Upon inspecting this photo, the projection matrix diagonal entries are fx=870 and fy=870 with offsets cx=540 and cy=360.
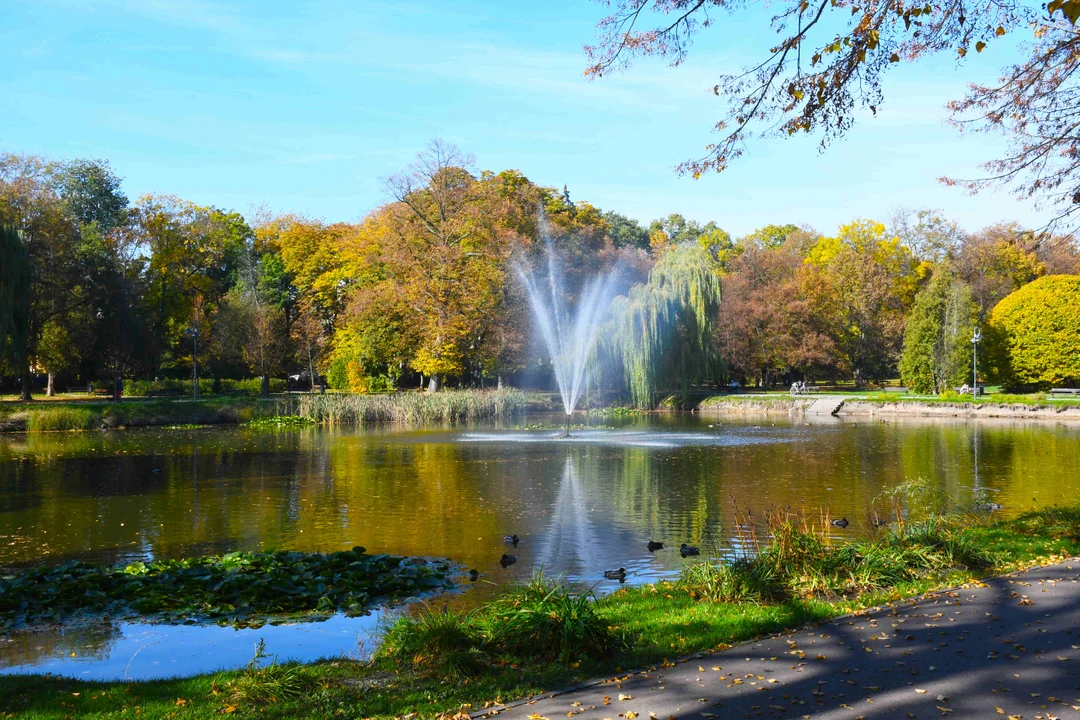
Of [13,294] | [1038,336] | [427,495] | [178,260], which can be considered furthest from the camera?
[178,260]

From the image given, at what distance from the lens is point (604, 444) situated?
2606 cm

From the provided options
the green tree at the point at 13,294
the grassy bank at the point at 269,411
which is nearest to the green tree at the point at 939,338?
the grassy bank at the point at 269,411

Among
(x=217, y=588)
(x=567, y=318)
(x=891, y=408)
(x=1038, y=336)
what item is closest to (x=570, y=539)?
(x=217, y=588)

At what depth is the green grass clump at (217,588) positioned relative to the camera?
28.4ft

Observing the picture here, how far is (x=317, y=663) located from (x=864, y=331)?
54.9 meters

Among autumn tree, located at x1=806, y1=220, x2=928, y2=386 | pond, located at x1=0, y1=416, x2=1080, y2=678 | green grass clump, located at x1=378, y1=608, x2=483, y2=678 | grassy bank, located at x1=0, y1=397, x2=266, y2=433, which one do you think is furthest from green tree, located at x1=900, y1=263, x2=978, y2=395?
green grass clump, located at x1=378, y1=608, x2=483, y2=678

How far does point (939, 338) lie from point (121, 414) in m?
38.3

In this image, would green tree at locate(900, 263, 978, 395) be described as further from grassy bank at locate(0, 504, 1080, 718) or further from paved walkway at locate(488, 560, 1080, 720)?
paved walkway at locate(488, 560, 1080, 720)

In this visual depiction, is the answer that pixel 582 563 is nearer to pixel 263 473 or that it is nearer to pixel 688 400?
pixel 263 473

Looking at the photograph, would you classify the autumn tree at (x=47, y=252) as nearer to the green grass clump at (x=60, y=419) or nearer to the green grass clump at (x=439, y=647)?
the green grass clump at (x=60, y=419)

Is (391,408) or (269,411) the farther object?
(269,411)

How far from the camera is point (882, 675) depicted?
5.05 metres

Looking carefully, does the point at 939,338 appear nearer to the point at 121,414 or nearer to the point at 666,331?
the point at 666,331

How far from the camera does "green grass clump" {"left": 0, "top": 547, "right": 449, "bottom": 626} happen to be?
8.66 metres
